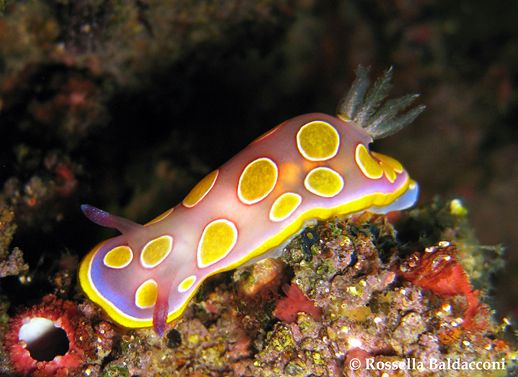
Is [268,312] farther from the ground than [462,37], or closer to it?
farther from the ground

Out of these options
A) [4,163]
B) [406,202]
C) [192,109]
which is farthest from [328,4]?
[4,163]

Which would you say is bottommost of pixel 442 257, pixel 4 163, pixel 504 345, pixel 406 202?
pixel 504 345

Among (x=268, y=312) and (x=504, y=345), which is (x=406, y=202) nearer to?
(x=504, y=345)

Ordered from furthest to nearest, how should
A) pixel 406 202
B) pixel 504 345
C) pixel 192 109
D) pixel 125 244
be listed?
pixel 192 109 < pixel 406 202 < pixel 125 244 < pixel 504 345

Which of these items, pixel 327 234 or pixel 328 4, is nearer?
pixel 327 234

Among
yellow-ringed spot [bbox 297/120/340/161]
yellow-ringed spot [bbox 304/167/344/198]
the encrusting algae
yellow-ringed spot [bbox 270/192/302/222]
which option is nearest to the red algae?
the encrusting algae

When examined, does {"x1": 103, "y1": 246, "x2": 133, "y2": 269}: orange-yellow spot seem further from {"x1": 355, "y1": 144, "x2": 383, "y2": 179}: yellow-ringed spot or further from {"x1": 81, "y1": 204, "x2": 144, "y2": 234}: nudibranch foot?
{"x1": 355, "y1": 144, "x2": 383, "y2": 179}: yellow-ringed spot
